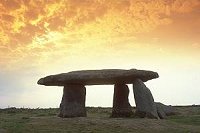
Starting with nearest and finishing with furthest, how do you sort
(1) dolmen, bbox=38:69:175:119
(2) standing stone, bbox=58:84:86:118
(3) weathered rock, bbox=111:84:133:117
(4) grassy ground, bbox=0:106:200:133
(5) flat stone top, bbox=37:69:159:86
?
(4) grassy ground, bbox=0:106:200:133, (5) flat stone top, bbox=37:69:159:86, (1) dolmen, bbox=38:69:175:119, (2) standing stone, bbox=58:84:86:118, (3) weathered rock, bbox=111:84:133:117

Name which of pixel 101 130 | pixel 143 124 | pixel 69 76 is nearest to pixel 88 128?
pixel 101 130

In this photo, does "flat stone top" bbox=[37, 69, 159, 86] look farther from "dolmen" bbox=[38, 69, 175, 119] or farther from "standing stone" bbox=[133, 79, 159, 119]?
"standing stone" bbox=[133, 79, 159, 119]

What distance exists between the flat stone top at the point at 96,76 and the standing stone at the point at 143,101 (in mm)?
622

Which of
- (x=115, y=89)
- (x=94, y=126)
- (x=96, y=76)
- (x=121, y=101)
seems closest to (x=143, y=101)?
(x=121, y=101)

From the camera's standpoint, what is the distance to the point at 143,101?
2606cm

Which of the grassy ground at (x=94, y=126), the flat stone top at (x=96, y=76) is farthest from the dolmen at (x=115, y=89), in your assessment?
the grassy ground at (x=94, y=126)

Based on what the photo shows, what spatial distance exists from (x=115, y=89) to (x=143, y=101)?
296 cm

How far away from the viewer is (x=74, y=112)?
26.5 meters

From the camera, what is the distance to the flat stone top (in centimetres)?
2547

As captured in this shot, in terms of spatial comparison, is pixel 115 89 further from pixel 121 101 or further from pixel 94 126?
pixel 94 126

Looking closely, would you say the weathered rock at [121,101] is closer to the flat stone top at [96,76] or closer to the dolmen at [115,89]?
the dolmen at [115,89]

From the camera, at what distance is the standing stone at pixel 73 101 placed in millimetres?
26531

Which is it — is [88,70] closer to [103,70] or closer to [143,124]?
[103,70]

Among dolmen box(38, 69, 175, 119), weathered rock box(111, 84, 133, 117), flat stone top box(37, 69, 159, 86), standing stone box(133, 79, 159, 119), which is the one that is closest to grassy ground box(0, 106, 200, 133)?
standing stone box(133, 79, 159, 119)
